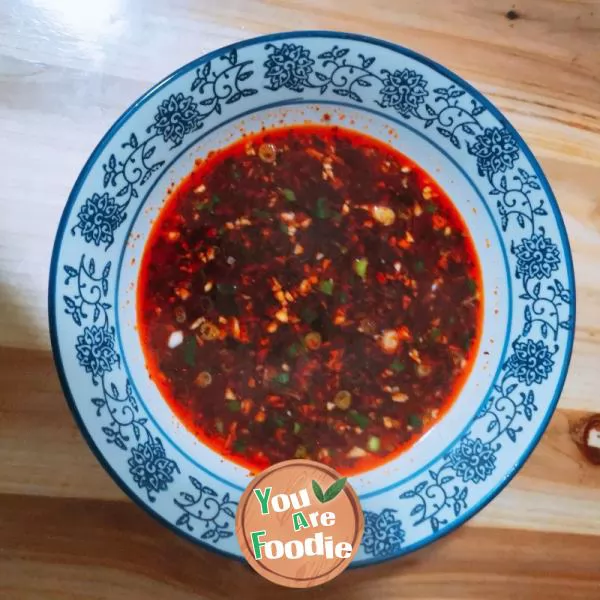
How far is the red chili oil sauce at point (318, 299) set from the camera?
109 cm

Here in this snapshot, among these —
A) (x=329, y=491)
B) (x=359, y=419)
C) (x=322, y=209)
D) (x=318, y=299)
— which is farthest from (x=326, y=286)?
(x=329, y=491)

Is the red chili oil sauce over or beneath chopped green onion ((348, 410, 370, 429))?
over

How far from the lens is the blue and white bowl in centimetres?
99

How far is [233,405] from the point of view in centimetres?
110

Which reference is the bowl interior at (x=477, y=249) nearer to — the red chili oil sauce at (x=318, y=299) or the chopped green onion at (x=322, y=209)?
the red chili oil sauce at (x=318, y=299)

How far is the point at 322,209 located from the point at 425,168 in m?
0.21

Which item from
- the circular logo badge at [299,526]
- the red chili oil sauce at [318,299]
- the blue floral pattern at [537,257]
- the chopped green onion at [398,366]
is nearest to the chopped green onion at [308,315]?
the red chili oil sauce at [318,299]

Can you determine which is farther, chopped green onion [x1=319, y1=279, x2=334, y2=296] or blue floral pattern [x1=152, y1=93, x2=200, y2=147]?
chopped green onion [x1=319, y1=279, x2=334, y2=296]

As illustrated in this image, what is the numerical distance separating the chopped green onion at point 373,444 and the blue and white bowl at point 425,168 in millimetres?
36

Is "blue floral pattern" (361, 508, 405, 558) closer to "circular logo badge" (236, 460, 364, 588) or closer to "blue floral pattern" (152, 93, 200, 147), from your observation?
"circular logo badge" (236, 460, 364, 588)

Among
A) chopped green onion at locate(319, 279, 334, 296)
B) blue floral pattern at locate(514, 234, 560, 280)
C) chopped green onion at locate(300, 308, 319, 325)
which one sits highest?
blue floral pattern at locate(514, 234, 560, 280)

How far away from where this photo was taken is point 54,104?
1050 millimetres

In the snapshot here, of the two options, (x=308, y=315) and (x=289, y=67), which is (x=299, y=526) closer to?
(x=308, y=315)

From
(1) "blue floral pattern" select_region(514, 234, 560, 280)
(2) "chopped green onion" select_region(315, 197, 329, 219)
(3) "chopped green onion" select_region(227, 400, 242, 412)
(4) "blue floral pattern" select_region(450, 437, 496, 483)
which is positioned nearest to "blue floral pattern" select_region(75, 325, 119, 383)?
(3) "chopped green onion" select_region(227, 400, 242, 412)
